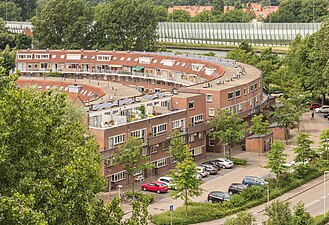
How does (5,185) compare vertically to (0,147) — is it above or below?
below

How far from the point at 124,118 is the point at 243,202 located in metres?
7.62

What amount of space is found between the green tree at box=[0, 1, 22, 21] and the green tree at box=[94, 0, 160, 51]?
4301 centimetres

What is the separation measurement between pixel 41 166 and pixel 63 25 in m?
54.5

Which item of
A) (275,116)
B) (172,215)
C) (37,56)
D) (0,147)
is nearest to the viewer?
(0,147)

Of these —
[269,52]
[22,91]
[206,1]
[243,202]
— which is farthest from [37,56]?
[206,1]

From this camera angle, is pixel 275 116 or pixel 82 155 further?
pixel 275 116

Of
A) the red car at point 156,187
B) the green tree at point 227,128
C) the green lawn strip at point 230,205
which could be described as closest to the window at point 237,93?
the green tree at point 227,128

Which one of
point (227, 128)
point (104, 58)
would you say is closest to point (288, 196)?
point (227, 128)

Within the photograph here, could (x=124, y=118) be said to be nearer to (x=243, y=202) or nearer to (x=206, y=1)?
(x=243, y=202)

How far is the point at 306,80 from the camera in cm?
4888

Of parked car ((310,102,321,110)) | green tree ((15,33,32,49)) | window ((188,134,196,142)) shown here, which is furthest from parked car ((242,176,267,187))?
green tree ((15,33,32,49))

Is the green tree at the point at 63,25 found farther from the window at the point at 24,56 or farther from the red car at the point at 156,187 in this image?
the red car at the point at 156,187

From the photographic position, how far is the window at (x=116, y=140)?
31031mm

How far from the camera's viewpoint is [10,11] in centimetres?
10869
